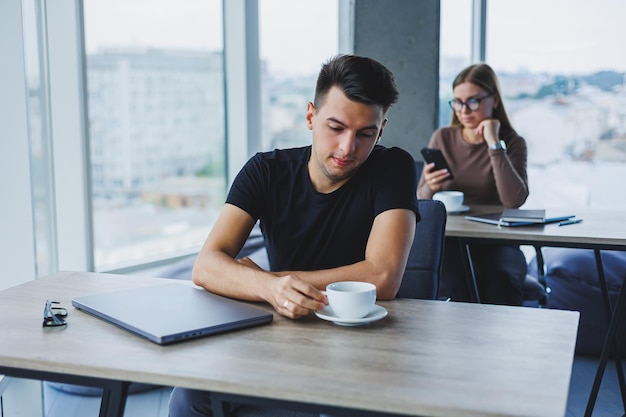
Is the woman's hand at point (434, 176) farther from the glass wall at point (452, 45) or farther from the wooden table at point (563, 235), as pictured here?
the glass wall at point (452, 45)

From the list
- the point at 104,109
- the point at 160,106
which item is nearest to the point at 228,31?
the point at 160,106

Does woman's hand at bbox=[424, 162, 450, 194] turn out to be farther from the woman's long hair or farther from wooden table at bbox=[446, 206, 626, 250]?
the woman's long hair

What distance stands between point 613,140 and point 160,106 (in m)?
2.92

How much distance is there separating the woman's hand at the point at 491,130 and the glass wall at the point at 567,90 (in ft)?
5.17

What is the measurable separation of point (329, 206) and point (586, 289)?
218 centimetres

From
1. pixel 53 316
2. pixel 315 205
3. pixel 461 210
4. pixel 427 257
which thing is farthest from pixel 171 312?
pixel 461 210

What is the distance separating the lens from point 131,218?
4.07m

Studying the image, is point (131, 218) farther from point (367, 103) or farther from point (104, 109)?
point (367, 103)

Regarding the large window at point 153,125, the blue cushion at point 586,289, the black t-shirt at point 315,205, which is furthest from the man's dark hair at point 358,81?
the blue cushion at point 586,289

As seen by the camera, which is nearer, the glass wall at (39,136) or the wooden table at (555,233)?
the wooden table at (555,233)

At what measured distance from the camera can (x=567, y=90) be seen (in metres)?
4.75

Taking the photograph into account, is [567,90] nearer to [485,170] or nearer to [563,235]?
[485,170]

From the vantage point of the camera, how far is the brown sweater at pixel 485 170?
3.28 meters

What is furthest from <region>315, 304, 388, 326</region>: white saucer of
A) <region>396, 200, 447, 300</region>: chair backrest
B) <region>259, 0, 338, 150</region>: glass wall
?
<region>259, 0, 338, 150</region>: glass wall
